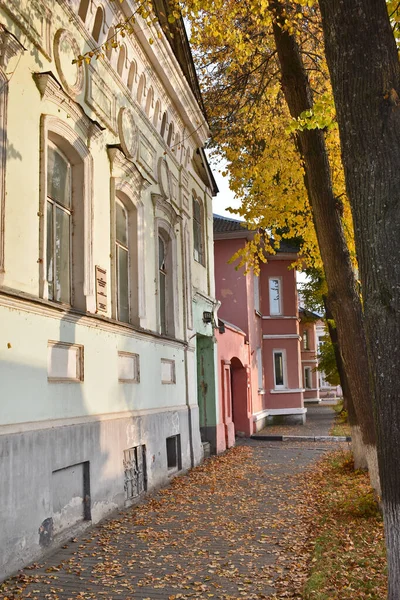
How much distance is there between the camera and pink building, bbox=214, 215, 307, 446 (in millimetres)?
23734

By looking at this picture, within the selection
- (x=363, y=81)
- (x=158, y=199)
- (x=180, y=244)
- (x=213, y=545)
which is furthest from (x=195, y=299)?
(x=363, y=81)

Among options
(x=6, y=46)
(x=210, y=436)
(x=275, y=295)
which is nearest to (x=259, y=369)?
(x=275, y=295)

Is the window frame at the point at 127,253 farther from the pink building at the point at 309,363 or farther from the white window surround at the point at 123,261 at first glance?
the pink building at the point at 309,363

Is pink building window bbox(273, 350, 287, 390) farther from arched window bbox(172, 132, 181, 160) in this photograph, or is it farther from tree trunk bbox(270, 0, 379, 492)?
tree trunk bbox(270, 0, 379, 492)

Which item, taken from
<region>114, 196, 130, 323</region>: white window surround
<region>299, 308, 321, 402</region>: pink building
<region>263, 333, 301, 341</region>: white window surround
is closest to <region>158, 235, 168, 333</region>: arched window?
<region>114, 196, 130, 323</region>: white window surround

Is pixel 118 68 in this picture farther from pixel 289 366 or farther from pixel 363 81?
pixel 289 366

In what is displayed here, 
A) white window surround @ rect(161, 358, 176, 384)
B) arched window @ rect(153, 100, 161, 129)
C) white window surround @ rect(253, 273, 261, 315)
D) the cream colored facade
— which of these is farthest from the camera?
white window surround @ rect(253, 273, 261, 315)

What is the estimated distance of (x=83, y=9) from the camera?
8812 millimetres

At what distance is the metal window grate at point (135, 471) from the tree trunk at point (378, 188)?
5894 mm

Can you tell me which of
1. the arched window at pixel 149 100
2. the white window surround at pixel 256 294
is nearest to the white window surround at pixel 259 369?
the white window surround at pixel 256 294

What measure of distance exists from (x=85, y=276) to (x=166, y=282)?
4.86 metres

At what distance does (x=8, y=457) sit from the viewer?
20.0 feet

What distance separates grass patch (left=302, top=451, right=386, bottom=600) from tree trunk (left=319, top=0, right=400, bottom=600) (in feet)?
4.26

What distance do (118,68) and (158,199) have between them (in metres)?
2.76
